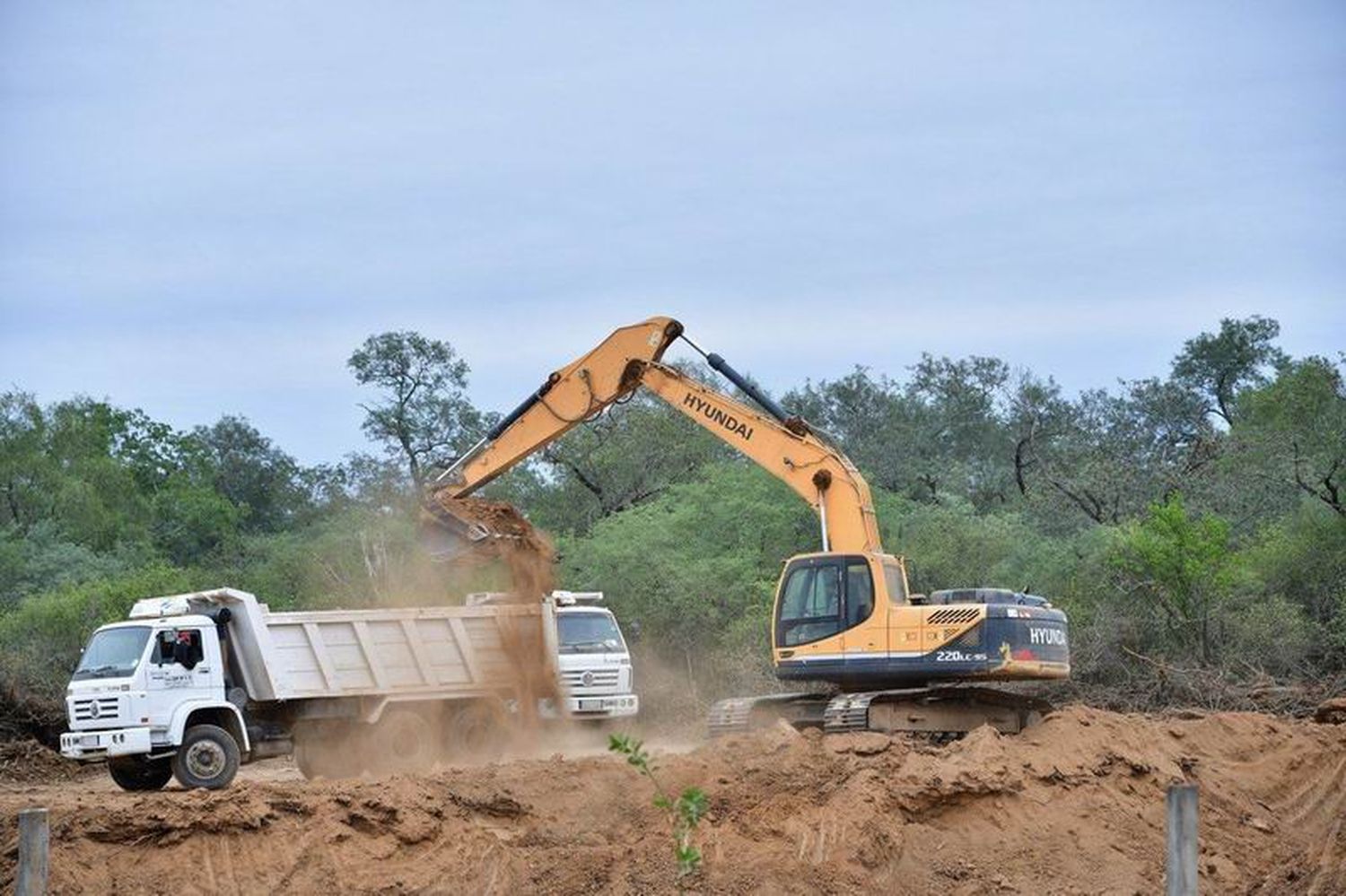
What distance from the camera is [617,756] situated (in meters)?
19.9

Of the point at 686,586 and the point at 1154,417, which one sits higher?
the point at 1154,417

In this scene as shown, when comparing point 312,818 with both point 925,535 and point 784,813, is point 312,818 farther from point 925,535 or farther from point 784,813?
point 925,535

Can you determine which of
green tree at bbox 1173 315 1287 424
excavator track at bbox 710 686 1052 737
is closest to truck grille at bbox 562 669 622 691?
excavator track at bbox 710 686 1052 737

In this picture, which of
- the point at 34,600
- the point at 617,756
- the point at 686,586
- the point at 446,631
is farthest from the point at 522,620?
the point at 34,600

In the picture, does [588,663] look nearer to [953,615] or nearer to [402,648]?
[402,648]

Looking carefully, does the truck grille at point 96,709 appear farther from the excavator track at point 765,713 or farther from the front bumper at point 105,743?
the excavator track at point 765,713

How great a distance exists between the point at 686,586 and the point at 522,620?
8.80 m

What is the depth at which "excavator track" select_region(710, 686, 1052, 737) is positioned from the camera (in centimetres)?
1994

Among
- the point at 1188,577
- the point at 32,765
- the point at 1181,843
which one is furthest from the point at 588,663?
the point at 1181,843

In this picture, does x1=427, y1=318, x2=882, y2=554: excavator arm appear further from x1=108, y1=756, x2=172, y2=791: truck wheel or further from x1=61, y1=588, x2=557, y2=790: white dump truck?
x1=108, y1=756, x2=172, y2=791: truck wheel

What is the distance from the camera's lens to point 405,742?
76.7 feet

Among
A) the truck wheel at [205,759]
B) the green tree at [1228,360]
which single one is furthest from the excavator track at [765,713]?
the green tree at [1228,360]

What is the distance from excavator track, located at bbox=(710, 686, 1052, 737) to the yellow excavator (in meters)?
0.01

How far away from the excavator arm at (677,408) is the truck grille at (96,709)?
4.62m
